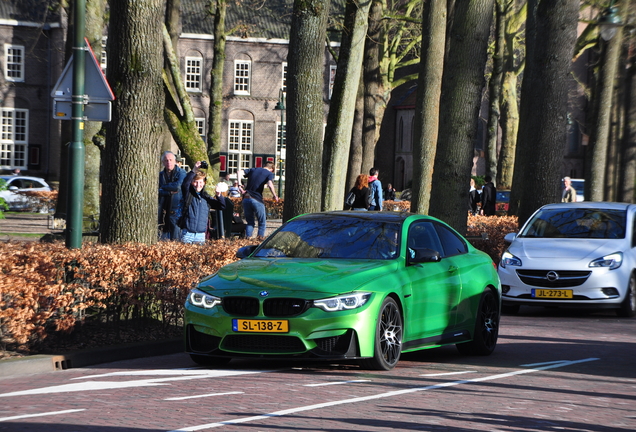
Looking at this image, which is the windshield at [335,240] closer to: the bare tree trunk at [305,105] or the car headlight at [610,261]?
the bare tree trunk at [305,105]

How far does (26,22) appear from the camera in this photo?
61.8 meters

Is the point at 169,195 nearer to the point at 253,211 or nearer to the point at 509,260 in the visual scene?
the point at 253,211

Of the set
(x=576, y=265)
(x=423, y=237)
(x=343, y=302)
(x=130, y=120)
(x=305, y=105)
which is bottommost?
(x=576, y=265)

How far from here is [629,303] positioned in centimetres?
1497

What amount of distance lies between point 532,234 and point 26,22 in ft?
171

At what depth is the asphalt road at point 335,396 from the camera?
648 centimetres

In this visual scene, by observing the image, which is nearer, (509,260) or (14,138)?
(509,260)

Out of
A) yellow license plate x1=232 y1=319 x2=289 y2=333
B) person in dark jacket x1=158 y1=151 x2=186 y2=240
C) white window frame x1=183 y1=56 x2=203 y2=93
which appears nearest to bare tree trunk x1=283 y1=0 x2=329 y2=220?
person in dark jacket x1=158 y1=151 x2=186 y2=240

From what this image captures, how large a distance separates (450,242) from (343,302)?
257 centimetres

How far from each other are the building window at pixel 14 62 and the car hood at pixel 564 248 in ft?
171

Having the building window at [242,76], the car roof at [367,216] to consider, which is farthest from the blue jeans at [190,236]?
the building window at [242,76]

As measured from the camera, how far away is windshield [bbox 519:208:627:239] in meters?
15.7

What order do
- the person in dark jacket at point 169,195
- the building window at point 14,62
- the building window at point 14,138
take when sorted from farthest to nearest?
the building window at point 14,62
the building window at point 14,138
the person in dark jacket at point 169,195

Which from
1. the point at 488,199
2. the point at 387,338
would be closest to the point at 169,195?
the point at 387,338
